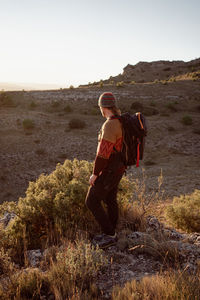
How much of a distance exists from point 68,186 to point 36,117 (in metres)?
19.4

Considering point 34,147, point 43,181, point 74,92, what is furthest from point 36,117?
point 43,181

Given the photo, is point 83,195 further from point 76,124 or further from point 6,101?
point 6,101

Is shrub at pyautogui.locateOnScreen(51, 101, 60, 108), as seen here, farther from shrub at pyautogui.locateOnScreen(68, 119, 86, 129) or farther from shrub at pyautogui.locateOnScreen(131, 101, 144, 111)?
shrub at pyautogui.locateOnScreen(131, 101, 144, 111)

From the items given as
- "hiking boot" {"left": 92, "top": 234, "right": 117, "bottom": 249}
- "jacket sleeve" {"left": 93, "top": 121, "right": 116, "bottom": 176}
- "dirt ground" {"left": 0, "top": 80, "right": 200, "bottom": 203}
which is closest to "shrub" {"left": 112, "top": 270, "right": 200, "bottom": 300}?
"hiking boot" {"left": 92, "top": 234, "right": 117, "bottom": 249}

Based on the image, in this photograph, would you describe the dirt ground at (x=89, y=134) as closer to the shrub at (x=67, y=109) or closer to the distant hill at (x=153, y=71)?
the shrub at (x=67, y=109)

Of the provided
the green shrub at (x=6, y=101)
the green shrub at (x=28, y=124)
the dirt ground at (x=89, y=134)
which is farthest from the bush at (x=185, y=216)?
the green shrub at (x=6, y=101)

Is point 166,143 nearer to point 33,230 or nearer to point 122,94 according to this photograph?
point 122,94

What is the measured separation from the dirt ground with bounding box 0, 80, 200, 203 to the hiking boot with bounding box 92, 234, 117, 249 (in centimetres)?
345

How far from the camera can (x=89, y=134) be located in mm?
19922

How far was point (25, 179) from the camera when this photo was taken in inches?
515

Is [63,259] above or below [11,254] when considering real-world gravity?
above

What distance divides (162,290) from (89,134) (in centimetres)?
1814

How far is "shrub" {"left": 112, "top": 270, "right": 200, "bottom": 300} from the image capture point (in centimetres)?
196

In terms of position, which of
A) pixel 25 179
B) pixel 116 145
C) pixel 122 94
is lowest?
pixel 25 179
